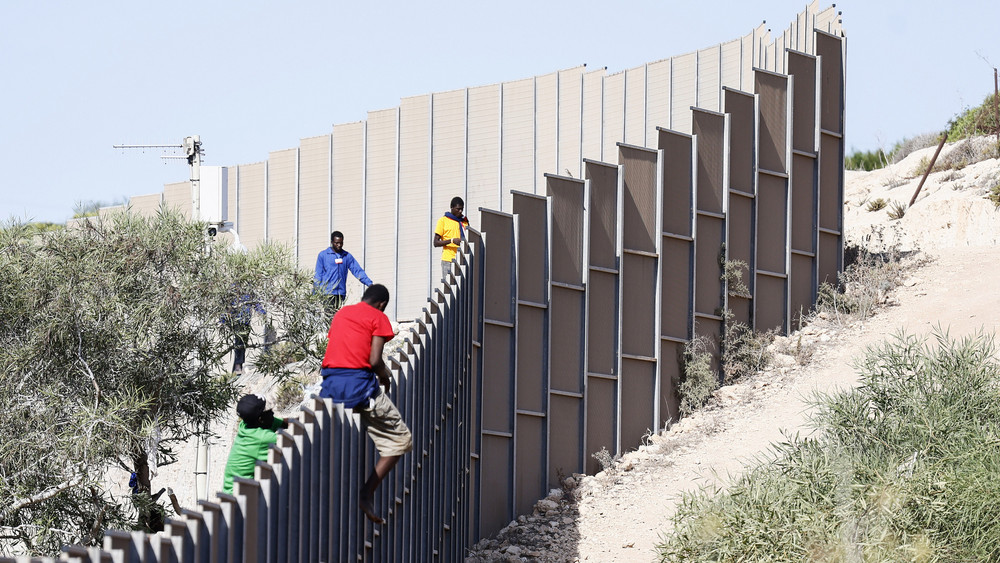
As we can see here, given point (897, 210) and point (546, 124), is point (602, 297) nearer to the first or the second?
point (546, 124)

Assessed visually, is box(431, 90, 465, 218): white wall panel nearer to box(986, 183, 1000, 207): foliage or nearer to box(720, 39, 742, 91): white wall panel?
box(720, 39, 742, 91): white wall panel

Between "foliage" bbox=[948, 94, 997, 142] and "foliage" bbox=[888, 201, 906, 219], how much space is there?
400cm

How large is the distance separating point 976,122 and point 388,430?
1010 inches

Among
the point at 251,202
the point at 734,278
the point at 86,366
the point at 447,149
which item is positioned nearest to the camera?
the point at 86,366

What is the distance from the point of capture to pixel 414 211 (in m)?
21.6

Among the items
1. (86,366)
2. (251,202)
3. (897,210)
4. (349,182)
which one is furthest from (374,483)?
(897,210)

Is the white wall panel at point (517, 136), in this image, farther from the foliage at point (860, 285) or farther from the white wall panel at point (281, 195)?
the foliage at point (860, 285)

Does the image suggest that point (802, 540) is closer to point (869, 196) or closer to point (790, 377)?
point (790, 377)

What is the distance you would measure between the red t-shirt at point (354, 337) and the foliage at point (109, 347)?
5.24m

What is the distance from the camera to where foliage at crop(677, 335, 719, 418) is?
49.0ft

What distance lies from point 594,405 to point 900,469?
4.69 meters

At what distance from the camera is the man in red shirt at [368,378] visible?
284 inches

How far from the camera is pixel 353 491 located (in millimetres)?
7355

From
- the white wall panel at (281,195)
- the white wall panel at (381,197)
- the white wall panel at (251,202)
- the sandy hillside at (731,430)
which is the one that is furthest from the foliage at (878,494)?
the white wall panel at (251,202)
